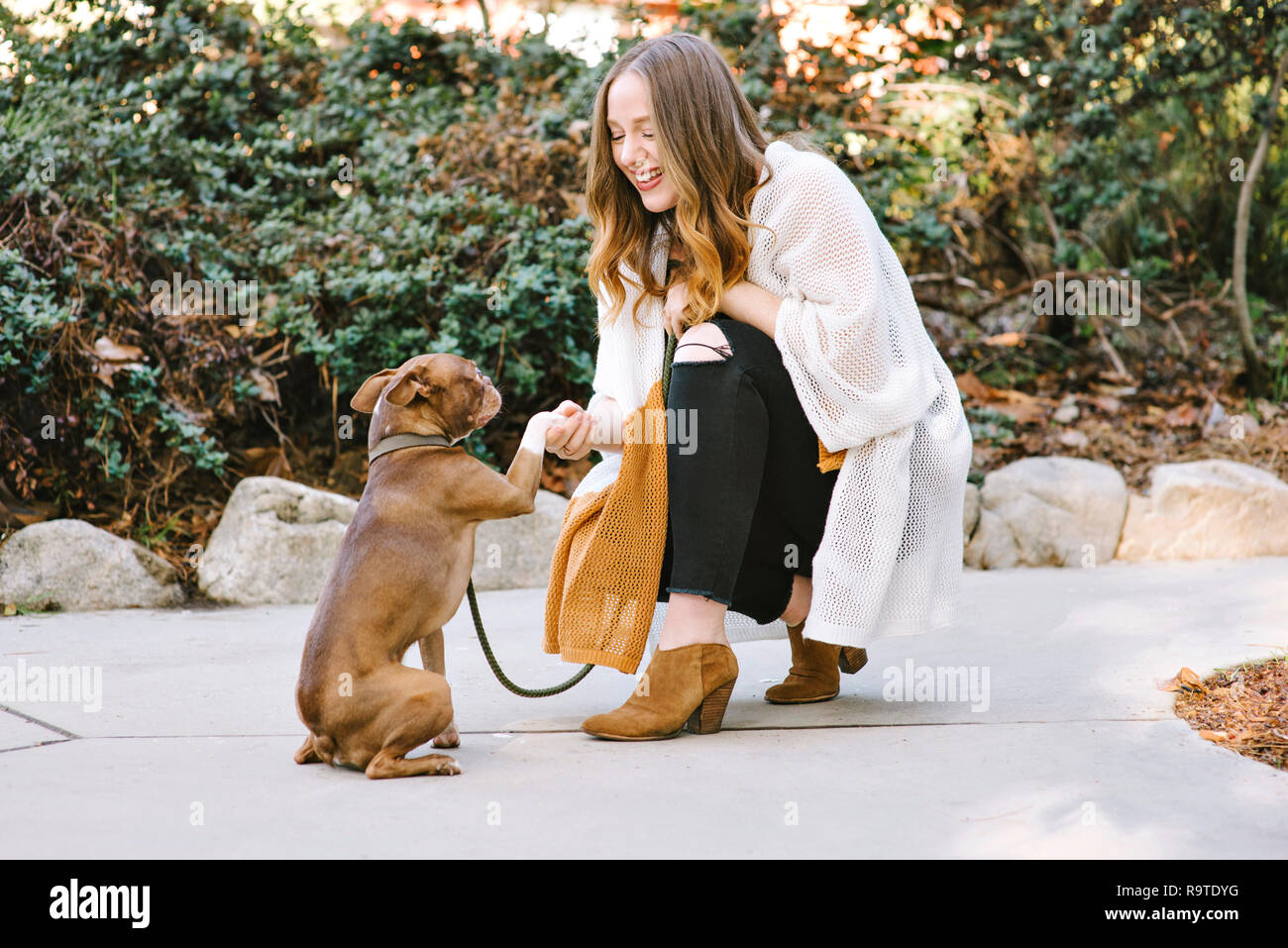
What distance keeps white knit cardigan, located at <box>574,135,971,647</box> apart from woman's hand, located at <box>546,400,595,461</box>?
0.56m

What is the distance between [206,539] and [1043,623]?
137 inches

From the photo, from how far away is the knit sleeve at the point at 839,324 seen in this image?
2971 mm

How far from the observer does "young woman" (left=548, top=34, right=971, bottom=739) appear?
2.96 metres

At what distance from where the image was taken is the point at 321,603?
8.77 feet

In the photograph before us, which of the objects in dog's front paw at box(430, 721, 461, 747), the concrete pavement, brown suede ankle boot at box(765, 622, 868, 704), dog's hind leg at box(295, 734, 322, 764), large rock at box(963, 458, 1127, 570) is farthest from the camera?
large rock at box(963, 458, 1127, 570)

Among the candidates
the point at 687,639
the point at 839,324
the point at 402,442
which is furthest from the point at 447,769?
the point at 839,324

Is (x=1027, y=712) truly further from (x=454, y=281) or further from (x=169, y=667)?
(x=454, y=281)

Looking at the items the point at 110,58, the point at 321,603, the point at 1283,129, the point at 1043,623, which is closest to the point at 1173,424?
the point at 1283,129

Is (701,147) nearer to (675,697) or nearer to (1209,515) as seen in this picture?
(675,697)

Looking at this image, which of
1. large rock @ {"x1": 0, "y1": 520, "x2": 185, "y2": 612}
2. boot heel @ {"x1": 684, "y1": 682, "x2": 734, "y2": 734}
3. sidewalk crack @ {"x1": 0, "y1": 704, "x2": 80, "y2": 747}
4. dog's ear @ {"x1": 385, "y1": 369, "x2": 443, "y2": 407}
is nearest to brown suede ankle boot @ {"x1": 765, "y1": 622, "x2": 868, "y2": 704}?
boot heel @ {"x1": 684, "y1": 682, "x2": 734, "y2": 734}

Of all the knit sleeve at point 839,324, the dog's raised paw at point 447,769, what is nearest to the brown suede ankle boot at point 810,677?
the knit sleeve at point 839,324

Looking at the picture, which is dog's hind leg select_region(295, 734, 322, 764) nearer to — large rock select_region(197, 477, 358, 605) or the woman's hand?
the woman's hand

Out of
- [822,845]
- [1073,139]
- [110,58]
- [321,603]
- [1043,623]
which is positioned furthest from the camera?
[1073,139]

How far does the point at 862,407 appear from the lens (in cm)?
297
